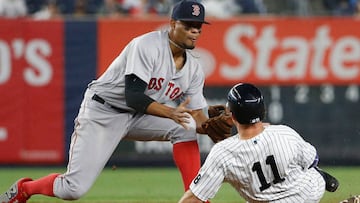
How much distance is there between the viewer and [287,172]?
6.21 metres

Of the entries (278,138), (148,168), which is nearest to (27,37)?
(148,168)

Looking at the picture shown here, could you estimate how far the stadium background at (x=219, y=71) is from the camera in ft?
48.8

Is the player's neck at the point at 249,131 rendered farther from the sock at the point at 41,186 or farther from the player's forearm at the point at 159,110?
the sock at the point at 41,186

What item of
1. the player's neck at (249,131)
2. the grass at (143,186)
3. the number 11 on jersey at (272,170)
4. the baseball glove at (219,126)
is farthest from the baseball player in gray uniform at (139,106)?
the grass at (143,186)

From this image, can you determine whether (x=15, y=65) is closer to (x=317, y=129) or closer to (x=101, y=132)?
(x=317, y=129)

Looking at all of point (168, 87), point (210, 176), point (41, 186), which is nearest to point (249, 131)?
point (210, 176)

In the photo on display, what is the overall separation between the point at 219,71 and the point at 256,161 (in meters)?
8.90

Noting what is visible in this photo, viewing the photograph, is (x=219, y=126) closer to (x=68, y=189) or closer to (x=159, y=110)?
(x=159, y=110)

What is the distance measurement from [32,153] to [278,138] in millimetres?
9120

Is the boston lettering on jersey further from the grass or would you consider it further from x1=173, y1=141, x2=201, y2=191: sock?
the grass

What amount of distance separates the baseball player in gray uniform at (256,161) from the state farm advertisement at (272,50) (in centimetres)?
870

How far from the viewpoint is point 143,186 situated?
41.1ft

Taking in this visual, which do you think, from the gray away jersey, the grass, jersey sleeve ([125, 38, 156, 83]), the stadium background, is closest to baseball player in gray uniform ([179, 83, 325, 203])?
jersey sleeve ([125, 38, 156, 83])

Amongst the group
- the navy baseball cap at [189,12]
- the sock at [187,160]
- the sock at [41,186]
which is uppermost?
the navy baseball cap at [189,12]
